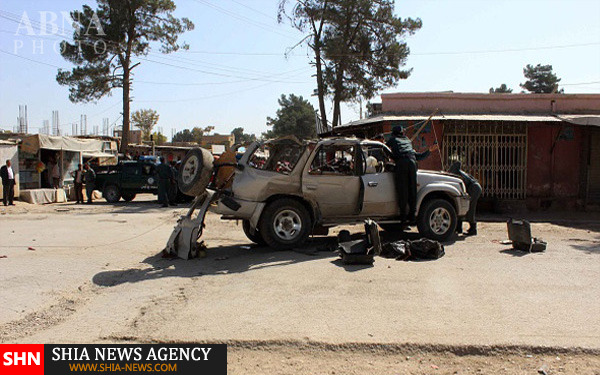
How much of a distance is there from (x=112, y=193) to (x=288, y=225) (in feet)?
44.6

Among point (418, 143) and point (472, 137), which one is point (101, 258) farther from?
point (472, 137)

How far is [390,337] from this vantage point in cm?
434

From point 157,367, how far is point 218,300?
5.66ft

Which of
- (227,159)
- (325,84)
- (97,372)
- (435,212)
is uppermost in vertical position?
(325,84)

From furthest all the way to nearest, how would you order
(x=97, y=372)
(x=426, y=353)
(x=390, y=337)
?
(x=390, y=337)
(x=426, y=353)
(x=97, y=372)

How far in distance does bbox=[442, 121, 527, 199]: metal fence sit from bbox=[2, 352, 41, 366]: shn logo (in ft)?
42.1

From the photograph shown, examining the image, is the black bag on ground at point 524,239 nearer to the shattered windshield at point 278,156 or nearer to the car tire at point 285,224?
the car tire at point 285,224

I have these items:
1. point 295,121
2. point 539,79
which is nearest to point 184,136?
point 295,121

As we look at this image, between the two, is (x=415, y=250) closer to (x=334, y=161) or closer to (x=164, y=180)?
(x=334, y=161)

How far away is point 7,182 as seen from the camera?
17594mm

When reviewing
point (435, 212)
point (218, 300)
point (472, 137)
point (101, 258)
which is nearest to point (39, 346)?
point (218, 300)

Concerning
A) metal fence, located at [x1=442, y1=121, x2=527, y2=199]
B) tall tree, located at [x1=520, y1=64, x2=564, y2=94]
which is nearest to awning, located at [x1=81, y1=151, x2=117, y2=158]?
metal fence, located at [x1=442, y1=121, x2=527, y2=199]

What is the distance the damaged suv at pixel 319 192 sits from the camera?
8.07 meters

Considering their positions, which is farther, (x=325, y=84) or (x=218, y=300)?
(x=325, y=84)
